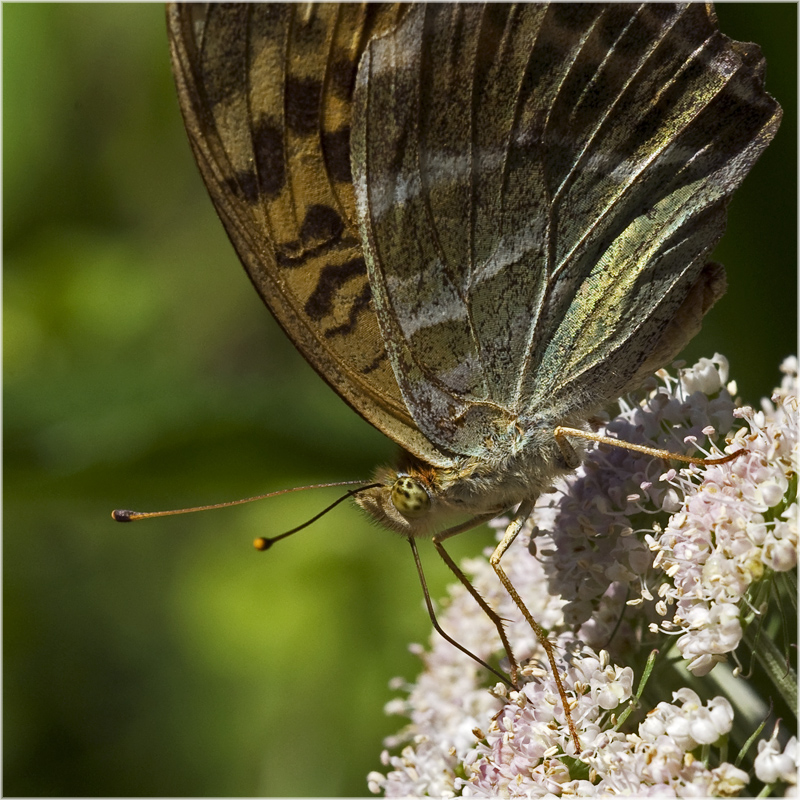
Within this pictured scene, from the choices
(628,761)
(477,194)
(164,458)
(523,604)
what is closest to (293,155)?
(477,194)

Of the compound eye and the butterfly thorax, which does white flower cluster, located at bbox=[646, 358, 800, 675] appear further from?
the compound eye

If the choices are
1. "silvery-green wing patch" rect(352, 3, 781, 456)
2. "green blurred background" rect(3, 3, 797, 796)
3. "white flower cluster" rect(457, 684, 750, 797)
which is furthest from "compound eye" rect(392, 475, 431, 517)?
"green blurred background" rect(3, 3, 797, 796)

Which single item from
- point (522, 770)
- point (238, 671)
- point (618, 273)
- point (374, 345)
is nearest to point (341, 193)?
point (374, 345)

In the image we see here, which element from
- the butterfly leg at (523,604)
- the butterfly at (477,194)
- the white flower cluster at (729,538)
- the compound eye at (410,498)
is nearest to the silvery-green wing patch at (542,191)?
the butterfly at (477,194)

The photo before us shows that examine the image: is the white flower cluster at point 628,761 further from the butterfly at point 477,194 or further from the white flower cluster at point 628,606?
the butterfly at point 477,194

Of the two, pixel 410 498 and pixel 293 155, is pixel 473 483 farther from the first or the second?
pixel 293 155

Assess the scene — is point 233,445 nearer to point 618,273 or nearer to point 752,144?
point 618,273
